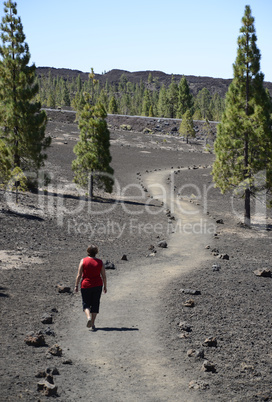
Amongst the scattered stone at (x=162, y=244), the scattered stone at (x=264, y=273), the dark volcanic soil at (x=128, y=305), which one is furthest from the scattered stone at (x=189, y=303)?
the scattered stone at (x=162, y=244)

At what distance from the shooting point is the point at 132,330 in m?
9.46

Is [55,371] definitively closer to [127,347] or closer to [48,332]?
[127,347]

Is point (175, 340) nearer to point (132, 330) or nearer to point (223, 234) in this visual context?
point (132, 330)

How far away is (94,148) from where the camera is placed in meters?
29.7

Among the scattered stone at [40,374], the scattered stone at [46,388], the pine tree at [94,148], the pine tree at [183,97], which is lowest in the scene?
the scattered stone at [40,374]

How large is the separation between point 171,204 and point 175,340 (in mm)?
23454

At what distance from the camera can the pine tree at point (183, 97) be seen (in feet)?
332

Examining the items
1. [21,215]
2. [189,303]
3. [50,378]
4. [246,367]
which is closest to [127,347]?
[50,378]

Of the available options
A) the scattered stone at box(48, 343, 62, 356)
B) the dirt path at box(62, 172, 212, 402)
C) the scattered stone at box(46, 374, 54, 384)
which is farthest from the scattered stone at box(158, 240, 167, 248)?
the scattered stone at box(46, 374, 54, 384)

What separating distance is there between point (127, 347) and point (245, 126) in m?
17.4

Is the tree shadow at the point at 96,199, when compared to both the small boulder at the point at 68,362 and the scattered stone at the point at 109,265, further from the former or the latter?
the small boulder at the point at 68,362

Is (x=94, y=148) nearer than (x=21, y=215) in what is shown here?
No

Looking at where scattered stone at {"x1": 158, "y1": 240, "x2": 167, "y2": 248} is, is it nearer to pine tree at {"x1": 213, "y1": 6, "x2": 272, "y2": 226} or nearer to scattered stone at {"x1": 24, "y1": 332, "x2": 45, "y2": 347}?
pine tree at {"x1": 213, "y1": 6, "x2": 272, "y2": 226}

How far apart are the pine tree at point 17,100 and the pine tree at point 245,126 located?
12135 mm
